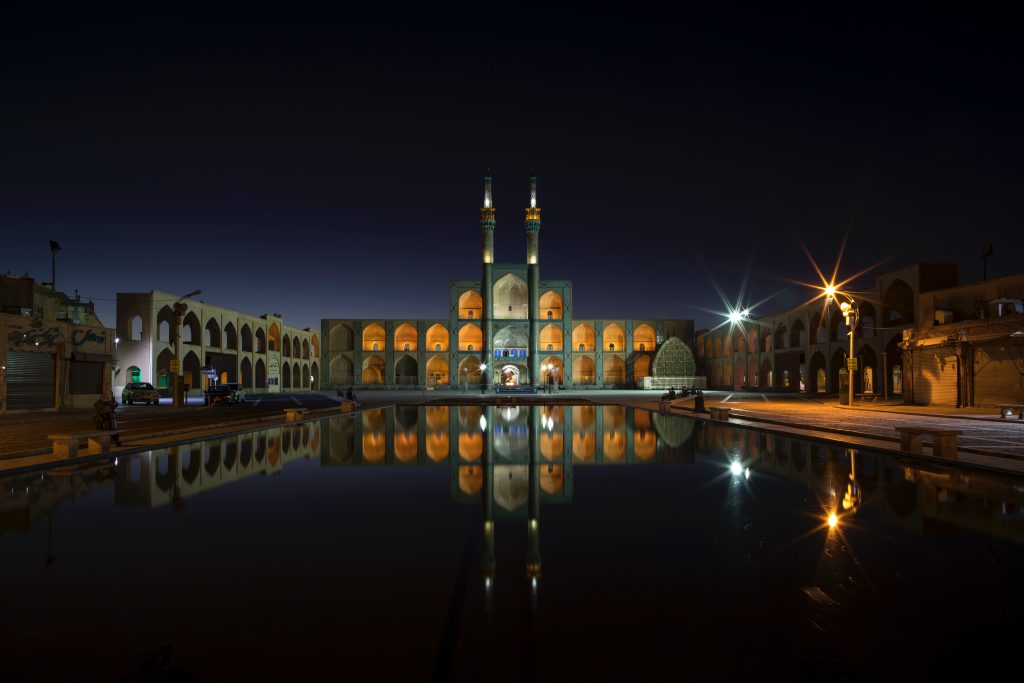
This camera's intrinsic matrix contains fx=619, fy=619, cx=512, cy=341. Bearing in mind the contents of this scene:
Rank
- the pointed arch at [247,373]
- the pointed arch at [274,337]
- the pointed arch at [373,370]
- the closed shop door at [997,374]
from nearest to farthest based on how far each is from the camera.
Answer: the closed shop door at [997,374], the pointed arch at [247,373], the pointed arch at [274,337], the pointed arch at [373,370]

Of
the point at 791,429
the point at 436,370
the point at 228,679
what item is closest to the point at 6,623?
the point at 228,679

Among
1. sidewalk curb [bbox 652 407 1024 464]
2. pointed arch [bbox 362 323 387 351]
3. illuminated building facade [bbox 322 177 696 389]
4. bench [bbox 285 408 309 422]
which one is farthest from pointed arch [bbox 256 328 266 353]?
sidewalk curb [bbox 652 407 1024 464]

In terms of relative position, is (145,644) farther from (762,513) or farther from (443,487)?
(762,513)

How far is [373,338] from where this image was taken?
6028cm

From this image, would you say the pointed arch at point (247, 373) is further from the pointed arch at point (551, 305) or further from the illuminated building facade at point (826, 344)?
the illuminated building facade at point (826, 344)

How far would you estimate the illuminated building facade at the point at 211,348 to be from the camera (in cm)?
3947

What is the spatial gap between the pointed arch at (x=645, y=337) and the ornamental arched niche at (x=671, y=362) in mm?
5262

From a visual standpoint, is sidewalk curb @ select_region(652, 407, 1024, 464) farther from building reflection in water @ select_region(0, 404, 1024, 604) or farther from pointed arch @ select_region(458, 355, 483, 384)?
pointed arch @ select_region(458, 355, 483, 384)

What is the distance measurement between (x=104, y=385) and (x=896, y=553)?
3059 cm

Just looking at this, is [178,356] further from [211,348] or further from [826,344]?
[826,344]

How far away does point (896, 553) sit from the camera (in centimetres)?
472

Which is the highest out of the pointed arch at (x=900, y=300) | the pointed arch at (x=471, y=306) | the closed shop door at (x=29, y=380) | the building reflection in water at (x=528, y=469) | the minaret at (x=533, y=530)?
the pointed arch at (x=471, y=306)

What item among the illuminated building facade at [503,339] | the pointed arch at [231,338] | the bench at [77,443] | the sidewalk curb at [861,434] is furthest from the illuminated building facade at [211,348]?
the sidewalk curb at [861,434]

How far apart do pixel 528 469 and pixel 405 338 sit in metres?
52.7
